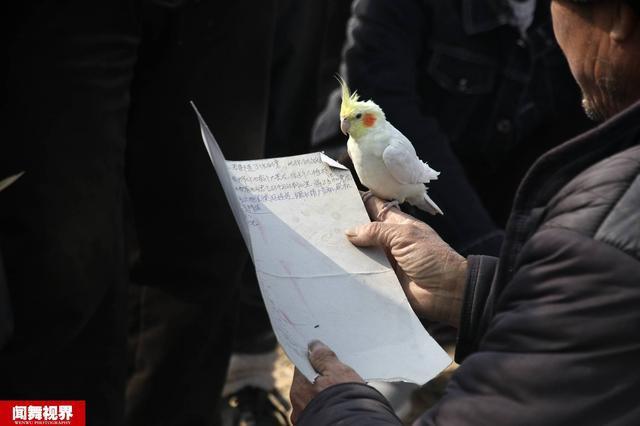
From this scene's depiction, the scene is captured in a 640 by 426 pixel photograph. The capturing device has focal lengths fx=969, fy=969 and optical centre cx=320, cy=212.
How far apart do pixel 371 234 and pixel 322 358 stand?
292mm

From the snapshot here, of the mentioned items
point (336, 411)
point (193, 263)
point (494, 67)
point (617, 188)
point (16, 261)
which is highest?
point (617, 188)

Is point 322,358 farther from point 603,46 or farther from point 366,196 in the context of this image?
point 603,46

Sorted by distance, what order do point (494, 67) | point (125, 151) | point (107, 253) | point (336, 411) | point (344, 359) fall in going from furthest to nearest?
point (494, 67), point (125, 151), point (107, 253), point (344, 359), point (336, 411)

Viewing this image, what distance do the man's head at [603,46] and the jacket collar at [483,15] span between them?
117 cm

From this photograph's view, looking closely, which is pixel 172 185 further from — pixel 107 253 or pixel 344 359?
pixel 344 359

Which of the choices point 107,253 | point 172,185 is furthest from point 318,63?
point 107,253

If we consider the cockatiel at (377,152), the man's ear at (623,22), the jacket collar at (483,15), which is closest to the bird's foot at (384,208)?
the cockatiel at (377,152)

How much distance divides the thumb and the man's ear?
55 cm

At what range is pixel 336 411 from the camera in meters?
1.31

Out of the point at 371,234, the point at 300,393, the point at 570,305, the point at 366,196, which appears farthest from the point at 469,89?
the point at 570,305

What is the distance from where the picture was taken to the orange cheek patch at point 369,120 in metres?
1.66

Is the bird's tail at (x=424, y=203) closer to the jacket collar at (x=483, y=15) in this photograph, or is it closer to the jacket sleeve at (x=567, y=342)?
the jacket sleeve at (x=567, y=342)

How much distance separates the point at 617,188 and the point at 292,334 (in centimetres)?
53

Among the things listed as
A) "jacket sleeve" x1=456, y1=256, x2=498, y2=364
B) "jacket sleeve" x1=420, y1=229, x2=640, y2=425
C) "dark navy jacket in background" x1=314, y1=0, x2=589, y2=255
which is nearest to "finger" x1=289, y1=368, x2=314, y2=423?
"jacket sleeve" x1=456, y1=256, x2=498, y2=364
